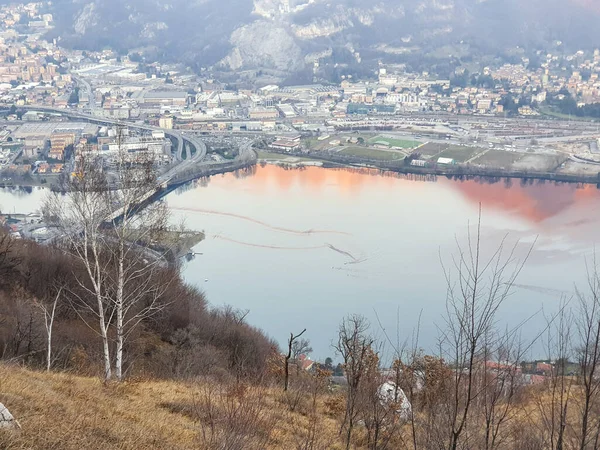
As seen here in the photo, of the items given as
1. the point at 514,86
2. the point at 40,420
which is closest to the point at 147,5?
the point at 514,86

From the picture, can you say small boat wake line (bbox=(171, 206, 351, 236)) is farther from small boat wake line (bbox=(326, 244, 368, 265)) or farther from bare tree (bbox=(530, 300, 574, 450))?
bare tree (bbox=(530, 300, 574, 450))

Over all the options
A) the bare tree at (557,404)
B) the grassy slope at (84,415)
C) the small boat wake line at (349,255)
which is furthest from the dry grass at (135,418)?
the small boat wake line at (349,255)

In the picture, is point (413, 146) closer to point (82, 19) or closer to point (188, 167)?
point (188, 167)

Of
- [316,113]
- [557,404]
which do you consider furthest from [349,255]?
[316,113]

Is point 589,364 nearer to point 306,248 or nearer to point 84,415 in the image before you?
point 84,415

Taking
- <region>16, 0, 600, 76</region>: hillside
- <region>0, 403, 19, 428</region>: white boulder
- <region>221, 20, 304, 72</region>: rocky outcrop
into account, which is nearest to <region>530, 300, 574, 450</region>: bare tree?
<region>0, 403, 19, 428</region>: white boulder

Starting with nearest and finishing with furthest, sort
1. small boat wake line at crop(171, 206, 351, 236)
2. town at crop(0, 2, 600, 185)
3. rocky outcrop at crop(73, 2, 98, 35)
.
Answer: small boat wake line at crop(171, 206, 351, 236) < town at crop(0, 2, 600, 185) < rocky outcrop at crop(73, 2, 98, 35)
